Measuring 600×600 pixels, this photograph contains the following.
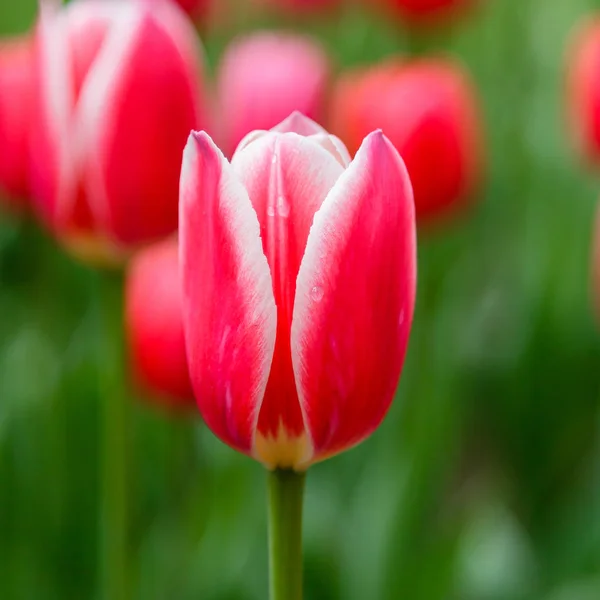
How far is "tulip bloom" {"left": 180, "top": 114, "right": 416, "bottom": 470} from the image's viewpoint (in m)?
0.35

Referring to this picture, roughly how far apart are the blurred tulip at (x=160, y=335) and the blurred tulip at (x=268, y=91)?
0.13m

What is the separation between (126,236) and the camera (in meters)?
0.60

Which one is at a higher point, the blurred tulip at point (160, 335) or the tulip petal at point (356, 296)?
the tulip petal at point (356, 296)

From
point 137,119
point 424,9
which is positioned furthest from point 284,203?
point 424,9

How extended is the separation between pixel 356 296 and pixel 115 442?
0.31m

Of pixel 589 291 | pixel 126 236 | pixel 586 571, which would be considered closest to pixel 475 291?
pixel 589 291

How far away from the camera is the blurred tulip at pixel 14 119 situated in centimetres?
78

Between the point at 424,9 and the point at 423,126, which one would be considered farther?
the point at 424,9

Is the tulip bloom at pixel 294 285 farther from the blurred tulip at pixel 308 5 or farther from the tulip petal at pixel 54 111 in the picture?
the blurred tulip at pixel 308 5

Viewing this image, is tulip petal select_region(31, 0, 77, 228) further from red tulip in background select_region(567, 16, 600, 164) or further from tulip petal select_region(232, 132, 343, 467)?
red tulip in background select_region(567, 16, 600, 164)

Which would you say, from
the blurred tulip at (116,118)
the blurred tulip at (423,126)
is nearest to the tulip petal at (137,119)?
the blurred tulip at (116,118)

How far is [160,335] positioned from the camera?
0.80 m

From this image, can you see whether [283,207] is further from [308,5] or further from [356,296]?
[308,5]

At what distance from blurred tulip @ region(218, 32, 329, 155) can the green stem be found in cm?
24
